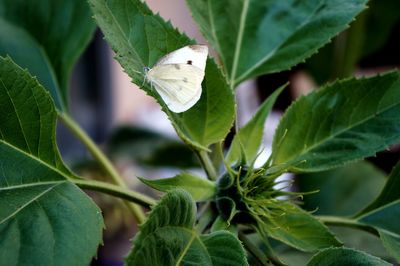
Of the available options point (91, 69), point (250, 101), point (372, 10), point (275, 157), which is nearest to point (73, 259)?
point (275, 157)

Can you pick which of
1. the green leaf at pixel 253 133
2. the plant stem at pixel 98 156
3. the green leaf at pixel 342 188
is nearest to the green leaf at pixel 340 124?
the green leaf at pixel 253 133

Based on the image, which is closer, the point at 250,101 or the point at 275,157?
the point at 275,157

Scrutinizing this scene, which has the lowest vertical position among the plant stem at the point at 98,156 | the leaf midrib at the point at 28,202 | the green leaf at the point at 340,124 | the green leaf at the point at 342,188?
the green leaf at the point at 342,188

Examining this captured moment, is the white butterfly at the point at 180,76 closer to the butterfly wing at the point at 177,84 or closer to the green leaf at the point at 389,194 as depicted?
the butterfly wing at the point at 177,84

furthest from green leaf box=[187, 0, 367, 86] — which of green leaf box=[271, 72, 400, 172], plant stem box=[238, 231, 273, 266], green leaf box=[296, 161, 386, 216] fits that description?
green leaf box=[296, 161, 386, 216]

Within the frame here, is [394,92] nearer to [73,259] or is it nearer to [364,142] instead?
[364,142]

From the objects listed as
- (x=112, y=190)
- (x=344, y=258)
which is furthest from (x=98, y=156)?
(x=344, y=258)

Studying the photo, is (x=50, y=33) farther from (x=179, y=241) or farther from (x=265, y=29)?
(x=179, y=241)
